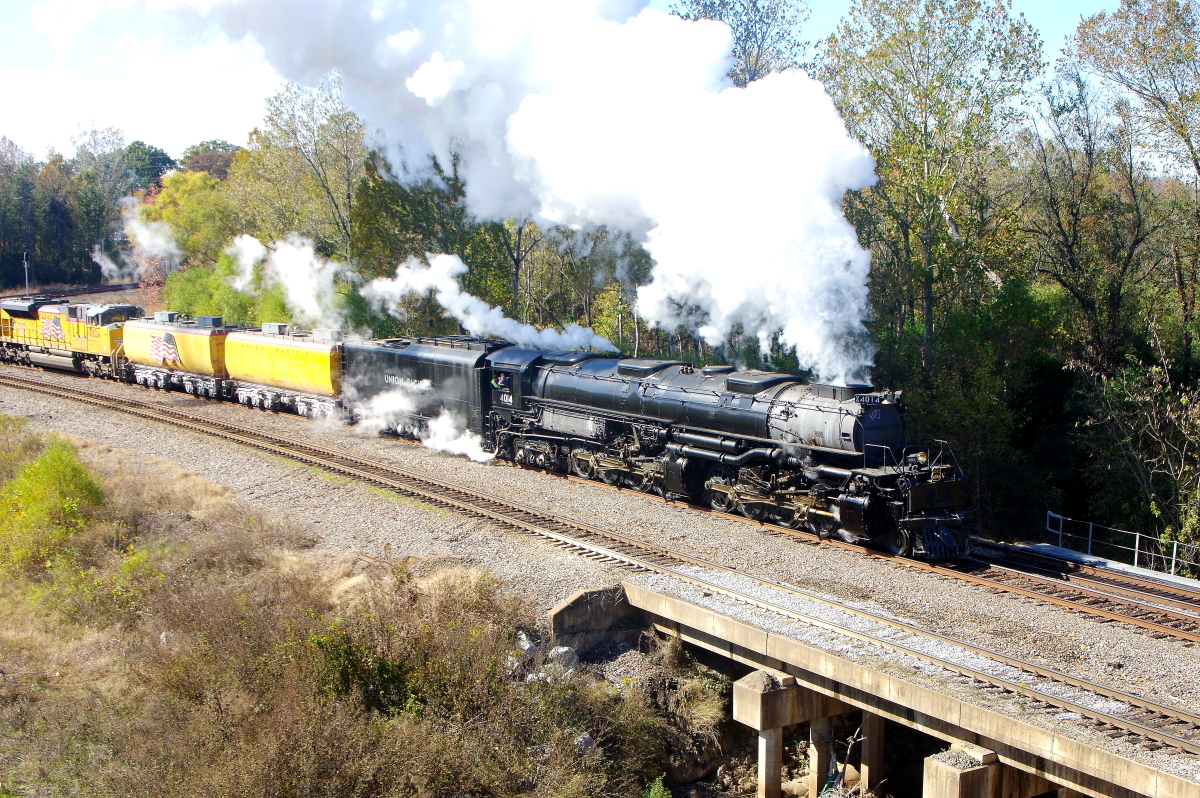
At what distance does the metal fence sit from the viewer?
60.9 ft

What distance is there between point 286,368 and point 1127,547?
2380 cm

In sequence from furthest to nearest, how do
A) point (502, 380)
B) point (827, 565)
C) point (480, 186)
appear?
point (480, 186) → point (502, 380) → point (827, 565)

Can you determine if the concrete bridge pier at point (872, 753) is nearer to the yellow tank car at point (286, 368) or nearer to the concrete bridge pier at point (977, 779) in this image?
the concrete bridge pier at point (977, 779)

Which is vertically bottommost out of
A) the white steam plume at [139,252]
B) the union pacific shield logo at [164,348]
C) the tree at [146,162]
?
the union pacific shield logo at [164,348]

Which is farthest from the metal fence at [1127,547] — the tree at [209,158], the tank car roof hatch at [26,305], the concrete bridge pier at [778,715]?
the tree at [209,158]

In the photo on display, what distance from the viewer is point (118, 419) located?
26.2 metres

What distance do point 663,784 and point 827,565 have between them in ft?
15.2

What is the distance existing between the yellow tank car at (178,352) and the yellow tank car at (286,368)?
0.60m

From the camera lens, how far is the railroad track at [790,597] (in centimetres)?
859

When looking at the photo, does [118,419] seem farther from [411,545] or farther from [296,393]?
[411,545]

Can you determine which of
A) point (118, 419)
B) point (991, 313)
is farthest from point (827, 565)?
point (118, 419)

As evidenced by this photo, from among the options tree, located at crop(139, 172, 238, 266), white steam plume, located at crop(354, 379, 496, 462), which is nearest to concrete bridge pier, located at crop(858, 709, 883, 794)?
white steam plume, located at crop(354, 379, 496, 462)

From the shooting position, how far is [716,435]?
16.6m

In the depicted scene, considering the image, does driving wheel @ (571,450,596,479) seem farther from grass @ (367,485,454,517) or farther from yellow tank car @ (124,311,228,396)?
yellow tank car @ (124,311,228,396)
